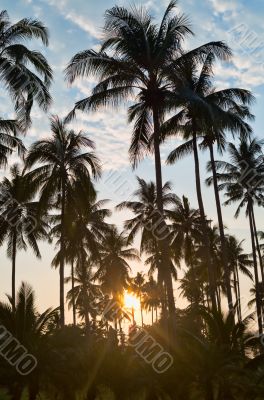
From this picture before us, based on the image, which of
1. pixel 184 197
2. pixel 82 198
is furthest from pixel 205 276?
pixel 82 198

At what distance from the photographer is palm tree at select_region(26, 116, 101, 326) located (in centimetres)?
2802

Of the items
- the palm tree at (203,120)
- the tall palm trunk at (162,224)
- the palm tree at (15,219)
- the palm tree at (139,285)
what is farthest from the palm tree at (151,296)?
the tall palm trunk at (162,224)

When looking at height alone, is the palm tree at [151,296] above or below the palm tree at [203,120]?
above

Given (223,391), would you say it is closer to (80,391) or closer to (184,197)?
(80,391)

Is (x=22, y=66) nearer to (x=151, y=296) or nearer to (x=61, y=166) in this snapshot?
(x=61, y=166)

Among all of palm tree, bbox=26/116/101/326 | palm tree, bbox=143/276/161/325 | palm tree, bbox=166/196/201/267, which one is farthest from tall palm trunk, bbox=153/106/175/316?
palm tree, bbox=143/276/161/325

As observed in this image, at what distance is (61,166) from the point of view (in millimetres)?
28500

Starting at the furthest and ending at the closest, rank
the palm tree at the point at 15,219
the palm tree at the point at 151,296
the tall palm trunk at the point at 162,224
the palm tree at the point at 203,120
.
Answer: the palm tree at the point at 151,296 < the palm tree at the point at 15,219 < the palm tree at the point at 203,120 < the tall palm trunk at the point at 162,224

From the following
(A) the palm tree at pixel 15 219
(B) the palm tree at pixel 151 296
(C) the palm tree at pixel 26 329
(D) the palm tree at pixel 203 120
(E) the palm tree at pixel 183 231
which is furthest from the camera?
(B) the palm tree at pixel 151 296

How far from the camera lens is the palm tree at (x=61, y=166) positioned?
28.0 m

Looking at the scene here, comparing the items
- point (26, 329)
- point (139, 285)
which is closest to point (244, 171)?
point (26, 329)

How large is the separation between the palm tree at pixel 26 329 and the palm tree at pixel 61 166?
9.75 metres

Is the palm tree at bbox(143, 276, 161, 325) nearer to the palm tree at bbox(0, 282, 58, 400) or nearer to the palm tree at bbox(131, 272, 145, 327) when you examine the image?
the palm tree at bbox(131, 272, 145, 327)

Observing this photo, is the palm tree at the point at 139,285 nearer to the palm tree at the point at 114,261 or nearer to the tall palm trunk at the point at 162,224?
the palm tree at the point at 114,261
